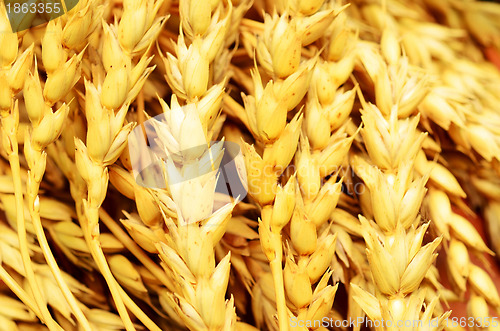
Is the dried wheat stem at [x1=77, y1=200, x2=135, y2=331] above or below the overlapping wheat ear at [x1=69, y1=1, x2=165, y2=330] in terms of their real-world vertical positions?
below

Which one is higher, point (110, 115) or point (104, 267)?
point (110, 115)

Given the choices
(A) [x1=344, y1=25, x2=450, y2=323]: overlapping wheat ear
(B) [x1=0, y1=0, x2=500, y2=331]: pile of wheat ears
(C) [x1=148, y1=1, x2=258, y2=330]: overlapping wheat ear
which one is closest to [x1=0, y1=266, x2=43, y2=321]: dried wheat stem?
(B) [x1=0, y1=0, x2=500, y2=331]: pile of wheat ears

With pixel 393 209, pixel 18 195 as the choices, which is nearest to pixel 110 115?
pixel 18 195

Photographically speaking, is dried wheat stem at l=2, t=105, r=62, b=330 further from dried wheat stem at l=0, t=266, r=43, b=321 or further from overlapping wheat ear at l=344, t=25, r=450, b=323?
overlapping wheat ear at l=344, t=25, r=450, b=323

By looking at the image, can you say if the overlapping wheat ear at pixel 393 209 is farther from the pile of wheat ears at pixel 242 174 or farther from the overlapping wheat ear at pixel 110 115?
the overlapping wheat ear at pixel 110 115

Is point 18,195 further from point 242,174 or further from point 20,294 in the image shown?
point 242,174

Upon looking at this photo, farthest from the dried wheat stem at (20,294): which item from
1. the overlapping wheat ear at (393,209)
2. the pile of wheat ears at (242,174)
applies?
the overlapping wheat ear at (393,209)

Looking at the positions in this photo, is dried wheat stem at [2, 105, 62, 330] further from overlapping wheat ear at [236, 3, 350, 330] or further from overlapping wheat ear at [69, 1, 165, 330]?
overlapping wheat ear at [236, 3, 350, 330]

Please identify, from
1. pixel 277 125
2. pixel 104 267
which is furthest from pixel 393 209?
pixel 104 267

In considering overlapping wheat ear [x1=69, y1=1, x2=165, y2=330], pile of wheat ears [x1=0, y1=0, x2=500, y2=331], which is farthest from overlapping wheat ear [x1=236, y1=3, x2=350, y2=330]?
overlapping wheat ear [x1=69, y1=1, x2=165, y2=330]
